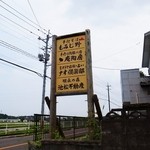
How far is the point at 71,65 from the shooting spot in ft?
28.8

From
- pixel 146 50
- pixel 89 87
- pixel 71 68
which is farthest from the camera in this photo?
pixel 146 50

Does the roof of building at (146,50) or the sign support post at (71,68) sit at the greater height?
the roof of building at (146,50)

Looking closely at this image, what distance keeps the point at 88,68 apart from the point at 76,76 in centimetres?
50

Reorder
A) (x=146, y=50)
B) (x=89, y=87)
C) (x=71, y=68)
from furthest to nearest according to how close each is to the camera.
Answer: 1. (x=146, y=50)
2. (x=71, y=68)
3. (x=89, y=87)

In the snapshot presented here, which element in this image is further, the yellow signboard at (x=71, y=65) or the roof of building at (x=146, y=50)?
the roof of building at (x=146, y=50)

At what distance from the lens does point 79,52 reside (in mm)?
8742

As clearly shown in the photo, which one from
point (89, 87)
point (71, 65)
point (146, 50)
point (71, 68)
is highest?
point (146, 50)

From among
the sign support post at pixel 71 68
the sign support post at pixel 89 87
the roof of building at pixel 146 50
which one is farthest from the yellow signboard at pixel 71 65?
the roof of building at pixel 146 50

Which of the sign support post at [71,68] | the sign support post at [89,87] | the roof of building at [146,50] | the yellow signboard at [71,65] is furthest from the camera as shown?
the roof of building at [146,50]

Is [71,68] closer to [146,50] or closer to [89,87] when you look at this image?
[89,87]

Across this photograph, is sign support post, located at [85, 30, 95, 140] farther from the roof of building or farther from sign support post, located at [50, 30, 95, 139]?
the roof of building

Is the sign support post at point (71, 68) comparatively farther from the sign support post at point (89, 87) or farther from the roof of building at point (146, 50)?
the roof of building at point (146, 50)

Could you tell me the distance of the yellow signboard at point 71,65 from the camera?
334 inches

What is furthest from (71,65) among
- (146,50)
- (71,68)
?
(146,50)
